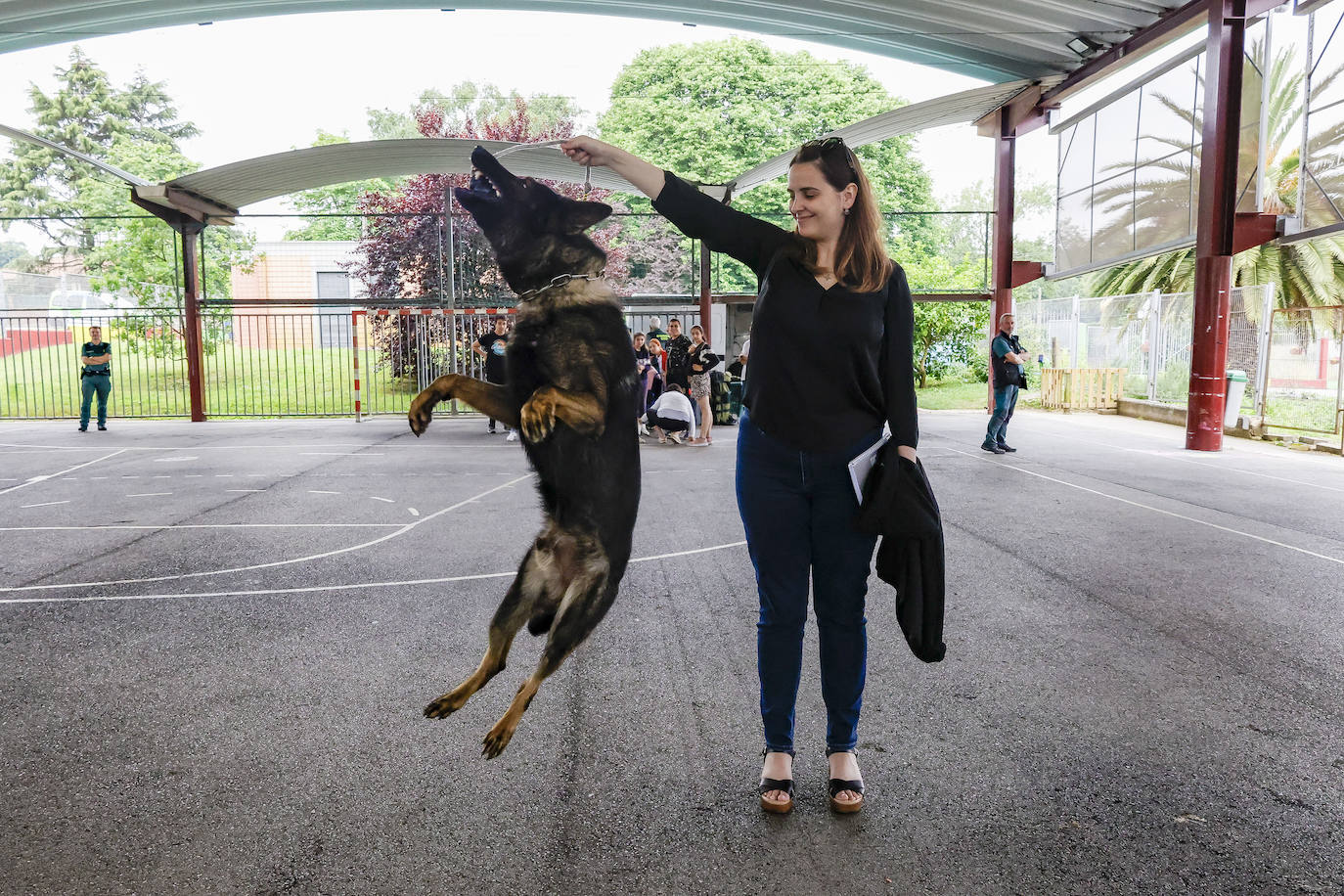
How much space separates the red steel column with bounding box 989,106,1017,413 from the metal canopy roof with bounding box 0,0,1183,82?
3.47 metres

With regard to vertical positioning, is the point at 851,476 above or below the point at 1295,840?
above

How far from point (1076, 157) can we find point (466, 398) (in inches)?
831

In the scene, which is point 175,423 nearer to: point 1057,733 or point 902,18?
point 902,18

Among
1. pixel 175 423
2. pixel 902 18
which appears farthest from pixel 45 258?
pixel 902 18

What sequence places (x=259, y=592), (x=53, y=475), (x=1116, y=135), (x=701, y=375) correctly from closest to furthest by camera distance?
1. (x=259, y=592)
2. (x=53, y=475)
3. (x=701, y=375)
4. (x=1116, y=135)

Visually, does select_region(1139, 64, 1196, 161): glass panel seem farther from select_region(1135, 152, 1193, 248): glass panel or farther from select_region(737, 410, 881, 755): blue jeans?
select_region(737, 410, 881, 755): blue jeans

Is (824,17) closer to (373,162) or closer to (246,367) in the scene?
(373,162)

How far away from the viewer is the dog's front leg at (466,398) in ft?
6.79

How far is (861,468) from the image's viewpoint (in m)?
2.88

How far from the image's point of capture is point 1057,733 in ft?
12.1

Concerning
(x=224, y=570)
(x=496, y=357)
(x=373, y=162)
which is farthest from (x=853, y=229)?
(x=373, y=162)

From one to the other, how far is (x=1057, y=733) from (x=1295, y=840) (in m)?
0.94

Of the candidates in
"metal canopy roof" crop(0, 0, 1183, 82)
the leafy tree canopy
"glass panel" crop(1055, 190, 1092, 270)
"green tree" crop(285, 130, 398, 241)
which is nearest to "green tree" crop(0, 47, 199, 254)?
the leafy tree canopy

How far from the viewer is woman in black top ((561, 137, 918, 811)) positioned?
281 cm
